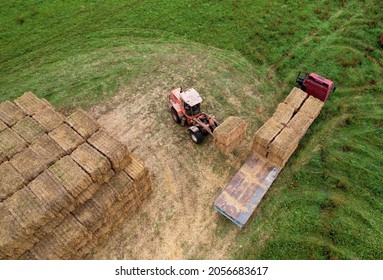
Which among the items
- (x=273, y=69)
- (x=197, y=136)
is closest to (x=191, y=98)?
(x=197, y=136)

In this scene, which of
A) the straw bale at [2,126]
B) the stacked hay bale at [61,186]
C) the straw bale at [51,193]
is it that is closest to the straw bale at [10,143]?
the stacked hay bale at [61,186]

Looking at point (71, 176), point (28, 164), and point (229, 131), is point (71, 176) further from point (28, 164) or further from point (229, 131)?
point (229, 131)

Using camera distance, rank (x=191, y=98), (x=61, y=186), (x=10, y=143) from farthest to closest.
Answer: (x=191, y=98) → (x=10, y=143) → (x=61, y=186)

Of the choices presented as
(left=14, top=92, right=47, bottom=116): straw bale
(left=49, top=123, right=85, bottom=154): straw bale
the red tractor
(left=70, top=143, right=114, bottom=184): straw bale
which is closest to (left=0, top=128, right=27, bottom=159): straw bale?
(left=49, top=123, right=85, bottom=154): straw bale

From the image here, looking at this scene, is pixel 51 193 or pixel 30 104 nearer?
pixel 51 193

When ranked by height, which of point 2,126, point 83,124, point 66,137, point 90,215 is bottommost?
point 90,215

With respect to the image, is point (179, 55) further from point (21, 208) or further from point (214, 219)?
point (21, 208)
